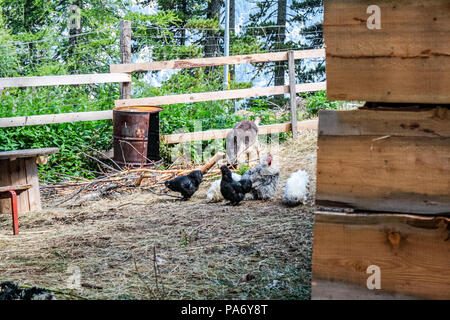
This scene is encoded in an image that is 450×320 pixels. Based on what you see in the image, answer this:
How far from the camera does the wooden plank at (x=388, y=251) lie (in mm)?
2131

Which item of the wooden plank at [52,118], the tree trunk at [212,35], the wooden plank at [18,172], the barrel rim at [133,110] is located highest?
the tree trunk at [212,35]

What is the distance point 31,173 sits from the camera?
628 centimetres

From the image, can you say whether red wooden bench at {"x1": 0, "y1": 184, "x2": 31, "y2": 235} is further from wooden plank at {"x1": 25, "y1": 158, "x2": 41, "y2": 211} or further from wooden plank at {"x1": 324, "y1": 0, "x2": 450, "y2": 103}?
wooden plank at {"x1": 324, "y1": 0, "x2": 450, "y2": 103}

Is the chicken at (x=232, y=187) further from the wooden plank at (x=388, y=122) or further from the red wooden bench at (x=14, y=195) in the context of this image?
the wooden plank at (x=388, y=122)

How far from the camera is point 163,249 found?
4.53m

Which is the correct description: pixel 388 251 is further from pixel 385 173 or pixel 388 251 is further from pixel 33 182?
pixel 33 182

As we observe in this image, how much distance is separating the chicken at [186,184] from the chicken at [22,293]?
3.43 m

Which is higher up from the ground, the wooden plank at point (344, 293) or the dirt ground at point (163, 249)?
the wooden plank at point (344, 293)

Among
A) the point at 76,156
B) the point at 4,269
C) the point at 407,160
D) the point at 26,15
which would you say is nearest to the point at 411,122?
the point at 407,160

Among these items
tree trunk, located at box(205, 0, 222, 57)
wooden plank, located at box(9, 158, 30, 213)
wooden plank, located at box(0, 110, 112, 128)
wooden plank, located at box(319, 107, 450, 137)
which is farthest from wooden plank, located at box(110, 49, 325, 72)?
tree trunk, located at box(205, 0, 222, 57)

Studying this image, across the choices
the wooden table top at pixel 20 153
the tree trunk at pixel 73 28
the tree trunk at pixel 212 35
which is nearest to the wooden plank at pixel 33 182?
the wooden table top at pixel 20 153

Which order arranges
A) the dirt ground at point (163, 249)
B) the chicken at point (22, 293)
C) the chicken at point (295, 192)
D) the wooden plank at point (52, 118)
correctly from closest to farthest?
1. the chicken at point (22, 293)
2. the dirt ground at point (163, 249)
3. the chicken at point (295, 192)
4. the wooden plank at point (52, 118)
